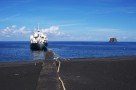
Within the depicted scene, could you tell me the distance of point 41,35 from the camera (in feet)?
373

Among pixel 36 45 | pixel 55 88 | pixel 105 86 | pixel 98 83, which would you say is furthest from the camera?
pixel 36 45

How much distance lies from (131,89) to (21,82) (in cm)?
687

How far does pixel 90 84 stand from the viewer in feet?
53.2

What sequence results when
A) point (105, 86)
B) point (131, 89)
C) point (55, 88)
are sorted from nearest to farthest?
point (55, 88) < point (131, 89) < point (105, 86)

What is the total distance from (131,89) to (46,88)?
180 inches

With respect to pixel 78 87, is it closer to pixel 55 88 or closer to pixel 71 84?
pixel 71 84

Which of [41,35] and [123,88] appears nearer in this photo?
[123,88]

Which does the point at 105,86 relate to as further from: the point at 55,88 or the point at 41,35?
the point at 41,35

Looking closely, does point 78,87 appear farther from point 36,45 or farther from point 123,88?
point 36,45

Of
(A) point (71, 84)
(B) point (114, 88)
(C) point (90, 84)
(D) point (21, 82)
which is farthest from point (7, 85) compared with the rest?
(B) point (114, 88)

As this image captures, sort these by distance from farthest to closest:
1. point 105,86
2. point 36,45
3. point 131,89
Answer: point 36,45 → point 105,86 → point 131,89

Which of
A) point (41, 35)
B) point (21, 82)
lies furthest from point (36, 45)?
point (21, 82)

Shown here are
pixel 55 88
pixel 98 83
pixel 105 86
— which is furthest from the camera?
pixel 98 83

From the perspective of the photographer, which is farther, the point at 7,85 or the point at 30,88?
the point at 7,85
